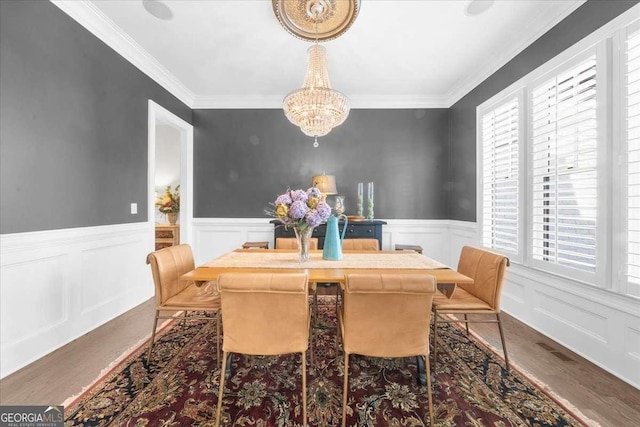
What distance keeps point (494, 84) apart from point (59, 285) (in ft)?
16.2

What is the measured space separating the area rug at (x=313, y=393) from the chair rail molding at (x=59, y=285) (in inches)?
28.1

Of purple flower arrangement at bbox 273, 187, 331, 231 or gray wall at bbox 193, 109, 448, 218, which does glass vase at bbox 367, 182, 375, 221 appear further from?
purple flower arrangement at bbox 273, 187, 331, 231

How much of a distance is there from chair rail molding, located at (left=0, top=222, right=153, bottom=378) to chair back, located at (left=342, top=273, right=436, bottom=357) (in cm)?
238

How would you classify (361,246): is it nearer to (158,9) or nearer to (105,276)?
(105,276)

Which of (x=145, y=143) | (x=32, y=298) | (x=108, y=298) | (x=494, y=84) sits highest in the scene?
(x=494, y=84)

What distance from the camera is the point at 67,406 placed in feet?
5.57

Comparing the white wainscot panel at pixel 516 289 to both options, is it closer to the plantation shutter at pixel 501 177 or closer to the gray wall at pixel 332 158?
the plantation shutter at pixel 501 177

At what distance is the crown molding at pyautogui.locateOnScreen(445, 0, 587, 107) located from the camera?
2.47m

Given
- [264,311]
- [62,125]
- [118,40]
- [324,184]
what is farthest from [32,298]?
[324,184]

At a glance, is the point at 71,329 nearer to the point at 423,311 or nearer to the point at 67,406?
the point at 67,406

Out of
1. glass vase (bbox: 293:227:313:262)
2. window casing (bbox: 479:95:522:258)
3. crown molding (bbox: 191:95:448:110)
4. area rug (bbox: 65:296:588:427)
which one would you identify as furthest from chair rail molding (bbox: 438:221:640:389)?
crown molding (bbox: 191:95:448:110)

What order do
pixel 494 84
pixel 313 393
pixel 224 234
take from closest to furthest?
pixel 313 393 → pixel 494 84 → pixel 224 234

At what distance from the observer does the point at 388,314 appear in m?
1.52

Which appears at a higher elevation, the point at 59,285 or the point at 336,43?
the point at 336,43
